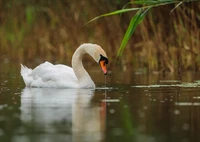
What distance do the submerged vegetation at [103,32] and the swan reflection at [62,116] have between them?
1508mm

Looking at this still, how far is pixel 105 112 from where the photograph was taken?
8.78m

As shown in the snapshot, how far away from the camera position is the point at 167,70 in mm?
16266

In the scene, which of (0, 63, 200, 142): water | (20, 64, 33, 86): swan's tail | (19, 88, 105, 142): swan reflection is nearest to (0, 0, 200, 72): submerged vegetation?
(0, 63, 200, 142): water

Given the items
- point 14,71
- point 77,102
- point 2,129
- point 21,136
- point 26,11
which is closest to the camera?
point 21,136

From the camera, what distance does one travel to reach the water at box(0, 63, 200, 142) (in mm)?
7015

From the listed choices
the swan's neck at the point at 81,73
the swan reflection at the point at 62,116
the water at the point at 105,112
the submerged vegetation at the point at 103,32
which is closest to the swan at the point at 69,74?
the swan's neck at the point at 81,73

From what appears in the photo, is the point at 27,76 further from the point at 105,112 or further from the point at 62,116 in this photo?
the point at 62,116

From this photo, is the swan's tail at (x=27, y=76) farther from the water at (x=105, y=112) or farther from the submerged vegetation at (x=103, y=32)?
the submerged vegetation at (x=103, y=32)

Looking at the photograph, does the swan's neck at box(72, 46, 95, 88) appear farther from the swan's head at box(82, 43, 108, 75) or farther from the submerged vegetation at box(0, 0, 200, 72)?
the submerged vegetation at box(0, 0, 200, 72)

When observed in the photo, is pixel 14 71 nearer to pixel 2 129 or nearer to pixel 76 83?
pixel 76 83

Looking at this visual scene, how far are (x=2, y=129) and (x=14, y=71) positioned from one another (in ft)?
33.1

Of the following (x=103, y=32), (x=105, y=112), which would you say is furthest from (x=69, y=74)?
(x=103, y=32)

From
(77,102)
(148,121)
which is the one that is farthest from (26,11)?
(148,121)

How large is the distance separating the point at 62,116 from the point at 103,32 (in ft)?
33.2
